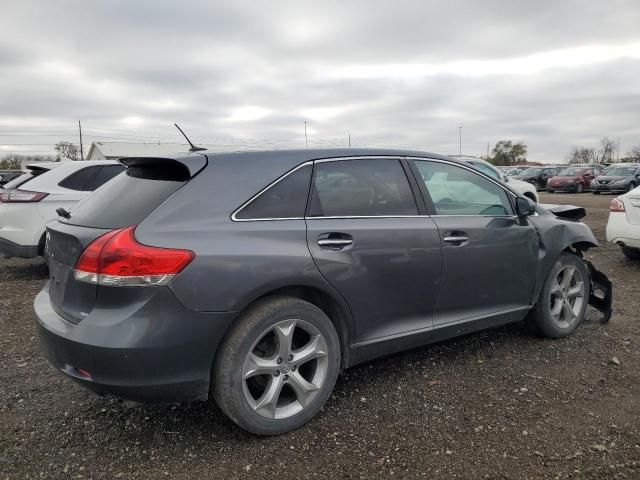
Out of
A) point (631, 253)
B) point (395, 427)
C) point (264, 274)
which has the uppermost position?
point (264, 274)

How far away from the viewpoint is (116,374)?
2.47 meters

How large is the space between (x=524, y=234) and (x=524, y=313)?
619mm

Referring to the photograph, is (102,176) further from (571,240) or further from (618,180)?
(618,180)

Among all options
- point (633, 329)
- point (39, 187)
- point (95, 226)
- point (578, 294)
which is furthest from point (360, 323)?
point (39, 187)

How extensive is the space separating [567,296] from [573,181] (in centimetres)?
2700

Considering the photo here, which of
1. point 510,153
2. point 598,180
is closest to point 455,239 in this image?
point 598,180

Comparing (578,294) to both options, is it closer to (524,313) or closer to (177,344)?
(524,313)

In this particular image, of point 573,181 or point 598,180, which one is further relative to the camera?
point 573,181

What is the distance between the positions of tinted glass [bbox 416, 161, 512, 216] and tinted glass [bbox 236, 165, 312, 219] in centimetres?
98

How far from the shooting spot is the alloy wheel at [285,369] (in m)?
2.77

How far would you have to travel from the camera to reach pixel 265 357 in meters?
2.85

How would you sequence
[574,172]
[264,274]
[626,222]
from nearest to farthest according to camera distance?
1. [264,274]
2. [626,222]
3. [574,172]

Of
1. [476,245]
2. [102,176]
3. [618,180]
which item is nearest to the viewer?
[476,245]

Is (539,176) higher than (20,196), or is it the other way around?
(539,176)
